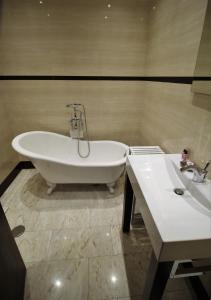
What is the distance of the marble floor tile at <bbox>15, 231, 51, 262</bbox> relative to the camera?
4.51ft

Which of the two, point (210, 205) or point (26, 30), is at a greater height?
point (26, 30)

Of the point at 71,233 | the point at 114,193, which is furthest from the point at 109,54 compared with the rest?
the point at 71,233

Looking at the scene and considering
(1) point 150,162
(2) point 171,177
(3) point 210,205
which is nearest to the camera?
(3) point 210,205

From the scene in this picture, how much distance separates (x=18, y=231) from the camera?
1.59 meters

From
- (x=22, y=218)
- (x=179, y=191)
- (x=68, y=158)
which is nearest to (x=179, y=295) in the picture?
(x=179, y=191)

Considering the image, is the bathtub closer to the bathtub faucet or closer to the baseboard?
the bathtub faucet

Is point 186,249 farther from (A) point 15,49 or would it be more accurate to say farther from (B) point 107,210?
(A) point 15,49

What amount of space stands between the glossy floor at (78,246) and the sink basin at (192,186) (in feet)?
2.62

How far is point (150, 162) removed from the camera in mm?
1154

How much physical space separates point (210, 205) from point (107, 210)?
1.27m

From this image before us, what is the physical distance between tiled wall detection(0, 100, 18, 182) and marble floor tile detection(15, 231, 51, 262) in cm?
93

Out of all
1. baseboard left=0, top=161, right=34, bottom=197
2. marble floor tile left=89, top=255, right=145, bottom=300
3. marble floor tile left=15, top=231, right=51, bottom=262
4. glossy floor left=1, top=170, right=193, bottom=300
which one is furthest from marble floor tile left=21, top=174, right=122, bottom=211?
marble floor tile left=89, top=255, right=145, bottom=300

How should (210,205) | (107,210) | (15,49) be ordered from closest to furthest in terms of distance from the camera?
1. (210,205)
2. (107,210)
3. (15,49)

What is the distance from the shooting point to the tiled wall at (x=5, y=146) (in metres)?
2.13
